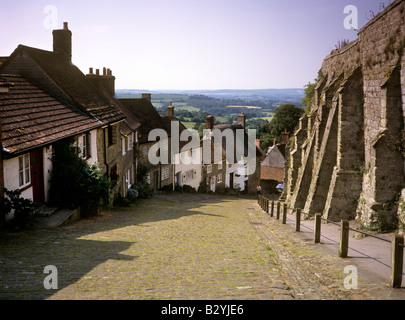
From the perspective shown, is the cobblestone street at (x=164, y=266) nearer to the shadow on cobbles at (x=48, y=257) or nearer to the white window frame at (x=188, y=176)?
the shadow on cobbles at (x=48, y=257)

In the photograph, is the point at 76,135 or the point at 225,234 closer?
the point at 225,234

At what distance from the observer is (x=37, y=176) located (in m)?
12.6

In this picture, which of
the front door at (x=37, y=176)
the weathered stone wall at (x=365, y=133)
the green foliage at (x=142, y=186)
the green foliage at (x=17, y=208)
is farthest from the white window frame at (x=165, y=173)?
the green foliage at (x=17, y=208)

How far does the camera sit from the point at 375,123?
13773 mm

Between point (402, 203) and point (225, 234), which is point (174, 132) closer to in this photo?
point (225, 234)

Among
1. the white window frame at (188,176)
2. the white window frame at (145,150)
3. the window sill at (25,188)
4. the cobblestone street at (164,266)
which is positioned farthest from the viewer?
the white window frame at (188,176)

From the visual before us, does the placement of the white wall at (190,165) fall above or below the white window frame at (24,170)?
below

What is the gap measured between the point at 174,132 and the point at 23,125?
93.3 feet

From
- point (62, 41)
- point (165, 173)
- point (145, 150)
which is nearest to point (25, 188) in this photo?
point (62, 41)

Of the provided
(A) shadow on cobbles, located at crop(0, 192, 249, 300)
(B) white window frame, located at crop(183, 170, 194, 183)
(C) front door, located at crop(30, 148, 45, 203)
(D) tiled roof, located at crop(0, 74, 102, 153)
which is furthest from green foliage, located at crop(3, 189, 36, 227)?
(B) white window frame, located at crop(183, 170, 194, 183)

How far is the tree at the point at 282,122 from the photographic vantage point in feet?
211

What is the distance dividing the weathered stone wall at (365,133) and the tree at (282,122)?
4310 cm
